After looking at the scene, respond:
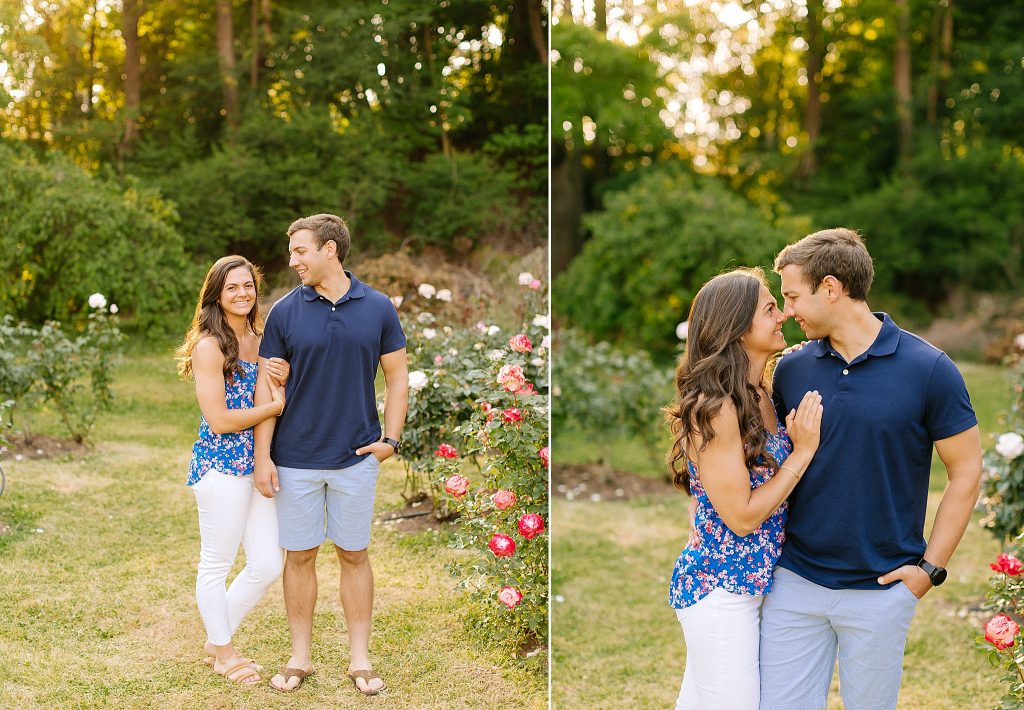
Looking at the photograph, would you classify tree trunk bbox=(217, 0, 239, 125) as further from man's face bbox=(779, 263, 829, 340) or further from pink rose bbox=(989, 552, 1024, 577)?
pink rose bbox=(989, 552, 1024, 577)

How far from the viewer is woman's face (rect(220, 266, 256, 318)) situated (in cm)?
257

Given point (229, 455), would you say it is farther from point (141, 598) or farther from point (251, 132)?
point (251, 132)

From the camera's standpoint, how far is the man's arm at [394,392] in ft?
9.03

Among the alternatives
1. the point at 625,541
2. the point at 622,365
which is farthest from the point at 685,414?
the point at 622,365

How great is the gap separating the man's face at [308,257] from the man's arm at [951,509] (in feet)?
5.50

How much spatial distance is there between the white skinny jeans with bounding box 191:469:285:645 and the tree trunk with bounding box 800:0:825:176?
38.4 feet

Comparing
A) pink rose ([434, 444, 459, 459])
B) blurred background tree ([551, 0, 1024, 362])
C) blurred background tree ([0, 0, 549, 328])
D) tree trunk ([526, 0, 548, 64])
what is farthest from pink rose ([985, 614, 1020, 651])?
blurred background tree ([551, 0, 1024, 362])

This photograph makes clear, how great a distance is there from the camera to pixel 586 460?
6.89 metres

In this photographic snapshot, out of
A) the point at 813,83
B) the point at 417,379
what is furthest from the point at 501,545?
the point at 813,83

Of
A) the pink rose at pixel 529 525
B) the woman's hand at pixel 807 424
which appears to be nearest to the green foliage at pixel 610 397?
the pink rose at pixel 529 525

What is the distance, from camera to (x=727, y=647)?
2.06 metres

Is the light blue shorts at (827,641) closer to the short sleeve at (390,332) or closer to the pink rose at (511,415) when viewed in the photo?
the pink rose at (511,415)

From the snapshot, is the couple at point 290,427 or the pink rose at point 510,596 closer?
the couple at point 290,427

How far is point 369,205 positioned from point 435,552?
1.16 metres
